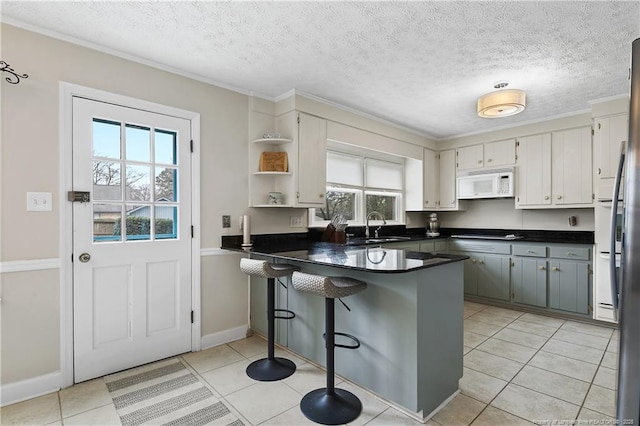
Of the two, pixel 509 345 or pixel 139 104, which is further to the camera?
pixel 509 345

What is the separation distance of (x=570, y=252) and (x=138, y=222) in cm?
439

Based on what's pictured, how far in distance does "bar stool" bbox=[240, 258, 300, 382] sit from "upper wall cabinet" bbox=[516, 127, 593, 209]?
339cm

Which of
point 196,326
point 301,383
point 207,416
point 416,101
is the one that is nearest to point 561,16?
point 416,101

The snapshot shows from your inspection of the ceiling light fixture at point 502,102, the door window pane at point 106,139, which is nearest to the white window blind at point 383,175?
the ceiling light fixture at point 502,102

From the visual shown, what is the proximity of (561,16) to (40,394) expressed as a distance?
13.1 feet

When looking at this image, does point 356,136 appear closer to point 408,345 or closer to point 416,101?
point 416,101

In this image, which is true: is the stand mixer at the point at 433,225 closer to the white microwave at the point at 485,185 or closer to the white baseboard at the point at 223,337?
the white microwave at the point at 485,185

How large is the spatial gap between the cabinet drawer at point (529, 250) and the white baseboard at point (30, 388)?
4.62 m

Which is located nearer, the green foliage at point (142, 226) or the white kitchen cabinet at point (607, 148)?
the green foliage at point (142, 226)

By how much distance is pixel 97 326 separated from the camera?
7.86ft

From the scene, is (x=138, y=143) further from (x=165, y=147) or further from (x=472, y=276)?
(x=472, y=276)

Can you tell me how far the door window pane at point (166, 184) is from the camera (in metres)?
2.70

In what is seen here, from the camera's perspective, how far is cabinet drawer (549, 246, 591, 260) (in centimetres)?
368

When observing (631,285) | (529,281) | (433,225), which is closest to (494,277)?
(529,281)
